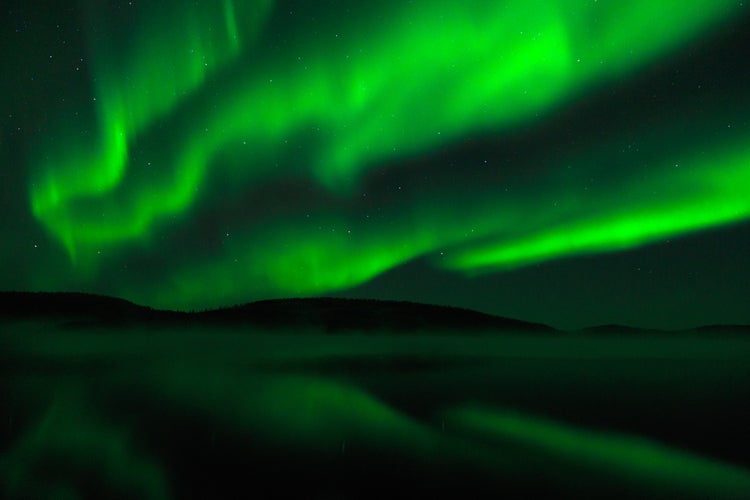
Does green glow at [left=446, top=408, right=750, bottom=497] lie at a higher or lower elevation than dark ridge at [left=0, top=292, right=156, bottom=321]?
lower

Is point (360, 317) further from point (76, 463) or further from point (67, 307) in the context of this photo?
point (76, 463)

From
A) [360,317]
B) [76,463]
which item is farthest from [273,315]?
[76,463]

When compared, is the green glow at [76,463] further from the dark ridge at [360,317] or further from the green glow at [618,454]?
the dark ridge at [360,317]

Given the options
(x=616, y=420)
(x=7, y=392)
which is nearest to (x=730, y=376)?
(x=616, y=420)

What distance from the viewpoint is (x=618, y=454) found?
7.64 meters

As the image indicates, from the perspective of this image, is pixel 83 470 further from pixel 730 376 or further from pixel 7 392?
pixel 730 376

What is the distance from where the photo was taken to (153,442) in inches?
320

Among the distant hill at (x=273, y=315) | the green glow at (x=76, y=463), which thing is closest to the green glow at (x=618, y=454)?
the green glow at (x=76, y=463)

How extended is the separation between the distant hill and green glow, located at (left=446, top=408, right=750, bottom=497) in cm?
6866

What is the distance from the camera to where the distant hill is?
74562 millimetres

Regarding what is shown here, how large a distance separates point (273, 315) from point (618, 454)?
84.4 m

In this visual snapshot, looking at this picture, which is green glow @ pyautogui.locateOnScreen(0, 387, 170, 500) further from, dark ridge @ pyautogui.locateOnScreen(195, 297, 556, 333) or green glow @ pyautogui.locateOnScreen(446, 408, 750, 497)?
dark ridge @ pyautogui.locateOnScreen(195, 297, 556, 333)

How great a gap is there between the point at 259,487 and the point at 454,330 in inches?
3158

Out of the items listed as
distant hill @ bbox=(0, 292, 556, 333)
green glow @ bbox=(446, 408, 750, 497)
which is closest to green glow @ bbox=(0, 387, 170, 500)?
green glow @ bbox=(446, 408, 750, 497)
